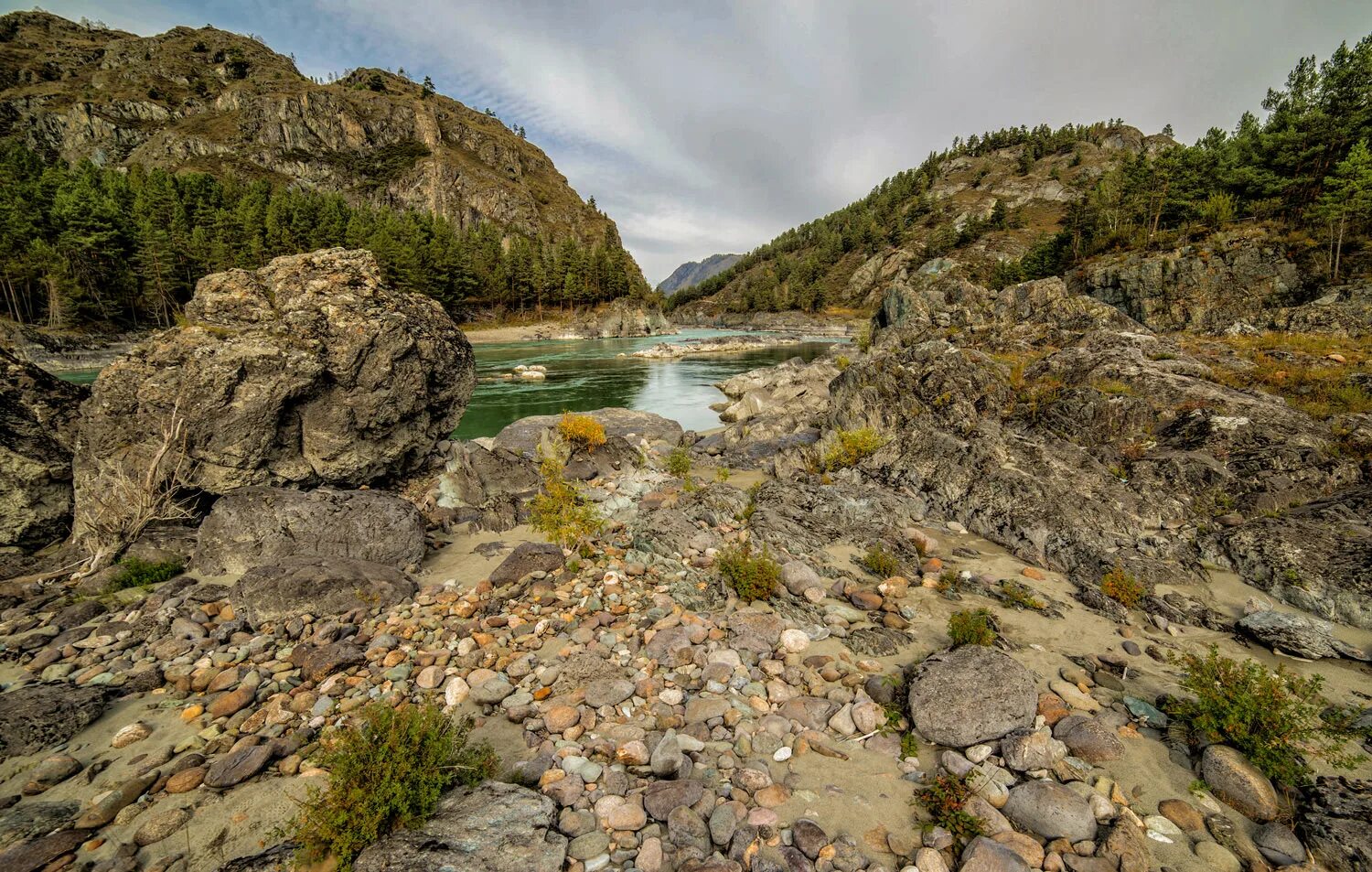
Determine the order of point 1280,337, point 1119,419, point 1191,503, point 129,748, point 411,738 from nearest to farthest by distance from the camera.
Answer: point 411,738 → point 129,748 → point 1191,503 → point 1119,419 → point 1280,337

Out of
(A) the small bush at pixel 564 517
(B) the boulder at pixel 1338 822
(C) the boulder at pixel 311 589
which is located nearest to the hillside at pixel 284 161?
(C) the boulder at pixel 311 589

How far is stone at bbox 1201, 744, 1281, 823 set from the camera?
4.30 meters

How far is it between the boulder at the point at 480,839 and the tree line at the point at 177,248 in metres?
42.4

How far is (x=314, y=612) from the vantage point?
24.7ft

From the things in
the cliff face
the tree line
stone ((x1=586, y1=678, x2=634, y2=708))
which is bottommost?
stone ((x1=586, y1=678, x2=634, y2=708))

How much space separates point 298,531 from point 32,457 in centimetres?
566

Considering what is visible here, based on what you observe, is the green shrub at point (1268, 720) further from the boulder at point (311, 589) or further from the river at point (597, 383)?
the river at point (597, 383)

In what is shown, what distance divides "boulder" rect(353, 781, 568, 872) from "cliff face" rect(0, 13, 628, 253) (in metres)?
167

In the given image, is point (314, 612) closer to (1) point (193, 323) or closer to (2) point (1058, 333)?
(1) point (193, 323)

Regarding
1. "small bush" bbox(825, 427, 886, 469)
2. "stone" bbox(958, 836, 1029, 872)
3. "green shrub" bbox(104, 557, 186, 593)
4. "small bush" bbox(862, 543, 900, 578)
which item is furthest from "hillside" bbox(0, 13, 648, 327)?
"stone" bbox(958, 836, 1029, 872)

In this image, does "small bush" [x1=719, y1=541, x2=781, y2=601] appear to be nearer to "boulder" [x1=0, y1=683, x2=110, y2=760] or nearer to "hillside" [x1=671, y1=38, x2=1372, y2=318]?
"boulder" [x1=0, y1=683, x2=110, y2=760]

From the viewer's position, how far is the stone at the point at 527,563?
8.81 meters

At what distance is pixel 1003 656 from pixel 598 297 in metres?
108

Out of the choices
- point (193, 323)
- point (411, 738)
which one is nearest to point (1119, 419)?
point (411, 738)
